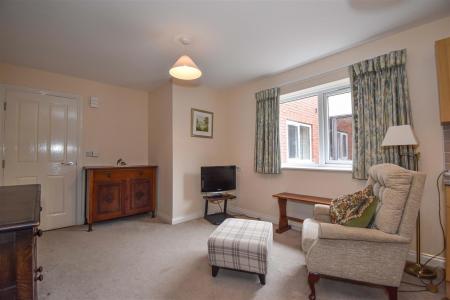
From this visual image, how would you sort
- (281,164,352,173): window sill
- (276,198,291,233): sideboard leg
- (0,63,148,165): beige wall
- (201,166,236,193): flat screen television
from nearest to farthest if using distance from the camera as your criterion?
(281,164,352,173): window sill, (276,198,291,233): sideboard leg, (0,63,148,165): beige wall, (201,166,236,193): flat screen television

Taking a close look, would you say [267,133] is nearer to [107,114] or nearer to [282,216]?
[282,216]

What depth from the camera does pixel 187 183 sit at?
371cm

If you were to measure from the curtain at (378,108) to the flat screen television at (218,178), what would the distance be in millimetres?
1930

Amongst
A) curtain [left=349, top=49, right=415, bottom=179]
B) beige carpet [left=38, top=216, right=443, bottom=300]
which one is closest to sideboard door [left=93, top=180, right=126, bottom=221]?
beige carpet [left=38, top=216, right=443, bottom=300]

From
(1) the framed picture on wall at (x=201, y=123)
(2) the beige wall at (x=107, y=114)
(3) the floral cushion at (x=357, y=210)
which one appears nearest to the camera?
(3) the floral cushion at (x=357, y=210)

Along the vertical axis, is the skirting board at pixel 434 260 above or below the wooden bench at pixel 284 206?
below

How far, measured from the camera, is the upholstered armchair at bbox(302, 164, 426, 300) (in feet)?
4.85

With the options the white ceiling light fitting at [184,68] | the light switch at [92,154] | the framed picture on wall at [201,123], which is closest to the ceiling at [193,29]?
the white ceiling light fitting at [184,68]

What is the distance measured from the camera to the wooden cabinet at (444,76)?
1810 mm

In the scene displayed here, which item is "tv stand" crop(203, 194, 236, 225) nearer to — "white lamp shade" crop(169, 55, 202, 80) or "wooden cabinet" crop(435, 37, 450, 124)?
"white lamp shade" crop(169, 55, 202, 80)

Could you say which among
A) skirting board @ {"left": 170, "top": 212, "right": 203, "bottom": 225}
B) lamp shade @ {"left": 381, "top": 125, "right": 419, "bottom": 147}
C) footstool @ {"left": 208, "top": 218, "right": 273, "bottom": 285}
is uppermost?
lamp shade @ {"left": 381, "top": 125, "right": 419, "bottom": 147}

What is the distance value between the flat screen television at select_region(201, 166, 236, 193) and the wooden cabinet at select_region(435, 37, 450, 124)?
107 inches

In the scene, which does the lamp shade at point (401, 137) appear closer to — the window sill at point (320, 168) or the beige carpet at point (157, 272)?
the window sill at point (320, 168)

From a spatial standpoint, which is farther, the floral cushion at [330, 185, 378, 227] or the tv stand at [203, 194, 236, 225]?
the tv stand at [203, 194, 236, 225]
